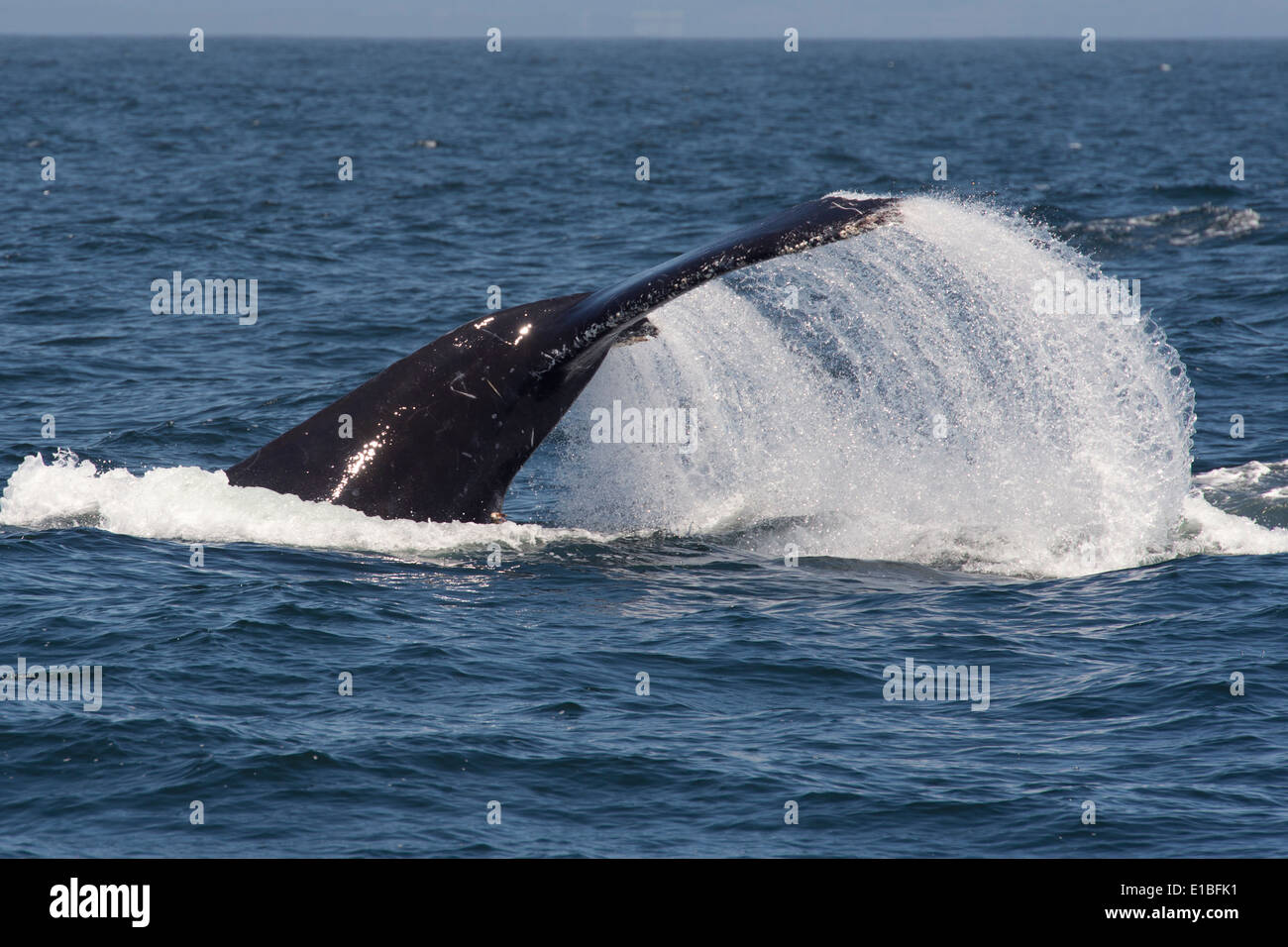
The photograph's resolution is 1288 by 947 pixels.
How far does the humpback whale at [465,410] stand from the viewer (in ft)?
36.1

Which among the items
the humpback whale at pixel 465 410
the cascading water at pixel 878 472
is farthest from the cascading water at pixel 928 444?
the humpback whale at pixel 465 410

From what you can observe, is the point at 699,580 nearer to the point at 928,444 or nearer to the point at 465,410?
the point at 465,410

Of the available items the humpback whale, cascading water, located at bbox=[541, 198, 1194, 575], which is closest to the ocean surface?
cascading water, located at bbox=[541, 198, 1194, 575]

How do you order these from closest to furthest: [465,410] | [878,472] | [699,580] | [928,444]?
[465,410] → [699,580] → [878,472] → [928,444]

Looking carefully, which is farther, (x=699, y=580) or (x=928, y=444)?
(x=928, y=444)

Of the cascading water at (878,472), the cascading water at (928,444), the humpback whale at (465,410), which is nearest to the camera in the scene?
the humpback whale at (465,410)

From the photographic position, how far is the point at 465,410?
36.3 ft

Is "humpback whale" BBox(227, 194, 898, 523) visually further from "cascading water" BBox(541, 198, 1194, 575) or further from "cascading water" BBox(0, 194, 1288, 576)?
"cascading water" BBox(541, 198, 1194, 575)

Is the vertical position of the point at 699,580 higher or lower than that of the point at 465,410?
lower

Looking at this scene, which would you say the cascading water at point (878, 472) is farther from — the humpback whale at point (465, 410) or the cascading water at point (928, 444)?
the humpback whale at point (465, 410)

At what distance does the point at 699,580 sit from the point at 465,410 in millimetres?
2428

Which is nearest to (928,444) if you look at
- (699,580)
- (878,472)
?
(878,472)

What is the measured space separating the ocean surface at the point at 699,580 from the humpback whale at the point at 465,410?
0.52m

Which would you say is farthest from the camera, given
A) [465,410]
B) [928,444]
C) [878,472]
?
A: [928,444]
